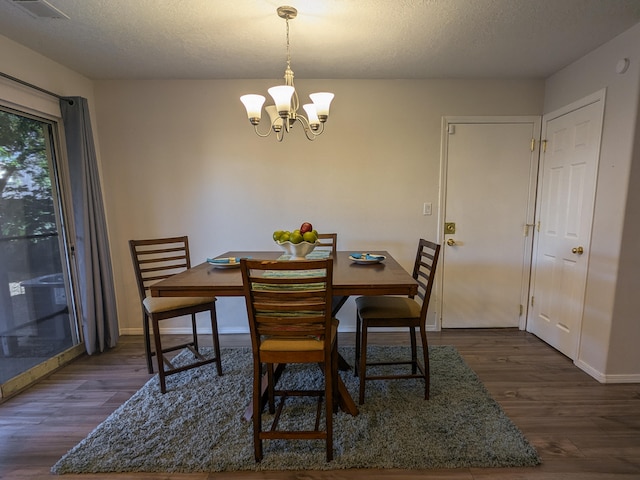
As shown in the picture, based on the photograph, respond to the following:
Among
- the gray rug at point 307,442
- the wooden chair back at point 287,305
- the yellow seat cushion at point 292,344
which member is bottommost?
the gray rug at point 307,442

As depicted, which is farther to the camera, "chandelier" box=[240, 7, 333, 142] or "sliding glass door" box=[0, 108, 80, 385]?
"sliding glass door" box=[0, 108, 80, 385]

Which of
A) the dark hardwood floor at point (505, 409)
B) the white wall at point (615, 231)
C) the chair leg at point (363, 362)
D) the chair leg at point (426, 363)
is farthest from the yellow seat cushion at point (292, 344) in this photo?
the white wall at point (615, 231)

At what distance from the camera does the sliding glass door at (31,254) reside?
83.4 inches

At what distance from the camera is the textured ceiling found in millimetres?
1758

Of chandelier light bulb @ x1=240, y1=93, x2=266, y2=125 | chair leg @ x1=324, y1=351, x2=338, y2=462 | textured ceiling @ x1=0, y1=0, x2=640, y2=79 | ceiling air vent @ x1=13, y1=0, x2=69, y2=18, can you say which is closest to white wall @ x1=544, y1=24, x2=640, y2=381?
textured ceiling @ x1=0, y1=0, x2=640, y2=79

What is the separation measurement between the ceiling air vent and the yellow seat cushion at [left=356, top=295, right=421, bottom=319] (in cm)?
252

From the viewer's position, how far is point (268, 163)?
9.48 feet

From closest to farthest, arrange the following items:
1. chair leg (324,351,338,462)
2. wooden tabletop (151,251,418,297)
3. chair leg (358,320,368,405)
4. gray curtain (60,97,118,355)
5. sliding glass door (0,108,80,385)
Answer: chair leg (324,351,338,462) → wooden tabletop (151,251,418,297) → chair leg (358,320,368,405) → sliding glass door (0,108,80,385) → gray curtain (60,97,118,355)

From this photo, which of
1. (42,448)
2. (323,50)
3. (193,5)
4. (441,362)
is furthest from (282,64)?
(42,448)

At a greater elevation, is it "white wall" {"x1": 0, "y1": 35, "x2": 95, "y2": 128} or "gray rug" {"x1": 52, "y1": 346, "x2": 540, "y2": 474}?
"white wall" {"x1": 0, "y1": 35, "x2": 95, "y2": 128}

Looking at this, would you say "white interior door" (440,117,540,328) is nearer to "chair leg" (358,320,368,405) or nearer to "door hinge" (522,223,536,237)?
"door hinge" (522,223,536,237)

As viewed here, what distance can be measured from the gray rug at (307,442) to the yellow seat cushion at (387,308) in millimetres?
549

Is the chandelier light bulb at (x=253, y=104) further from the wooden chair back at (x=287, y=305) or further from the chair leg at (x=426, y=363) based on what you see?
the chair leg at (x=426, y=363)

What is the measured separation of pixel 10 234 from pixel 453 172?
141 inches
